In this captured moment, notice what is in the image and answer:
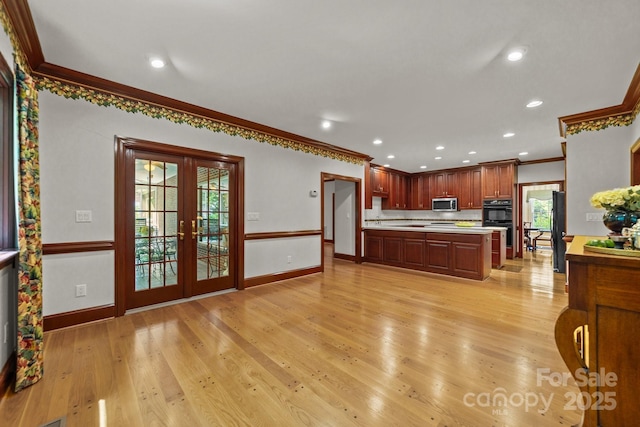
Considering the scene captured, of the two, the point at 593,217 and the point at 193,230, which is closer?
the point at 193,230

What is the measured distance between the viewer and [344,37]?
2178mm

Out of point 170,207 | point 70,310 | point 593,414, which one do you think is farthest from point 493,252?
point 70,310

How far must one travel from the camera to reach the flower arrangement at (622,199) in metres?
1.45

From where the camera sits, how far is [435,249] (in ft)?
17.6

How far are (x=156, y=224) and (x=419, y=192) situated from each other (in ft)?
24.6

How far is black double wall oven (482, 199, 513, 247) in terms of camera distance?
267 inches

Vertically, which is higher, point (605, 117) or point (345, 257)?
point (605, 117)

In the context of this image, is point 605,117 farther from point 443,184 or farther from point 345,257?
point 345,257

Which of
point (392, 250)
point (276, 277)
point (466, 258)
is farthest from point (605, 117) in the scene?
point (276, 277)

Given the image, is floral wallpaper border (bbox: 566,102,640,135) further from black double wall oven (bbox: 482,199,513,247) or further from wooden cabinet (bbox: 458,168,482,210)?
wooden cabinet (bbox: 458,168,482,210)

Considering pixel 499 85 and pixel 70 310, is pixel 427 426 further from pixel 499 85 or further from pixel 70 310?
pixel 70 310

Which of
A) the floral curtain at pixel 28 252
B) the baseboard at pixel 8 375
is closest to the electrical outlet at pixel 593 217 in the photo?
the floral curtain at pixel 28 252

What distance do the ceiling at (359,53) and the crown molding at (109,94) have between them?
0.31 ft

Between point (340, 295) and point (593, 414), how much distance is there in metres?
2.88
